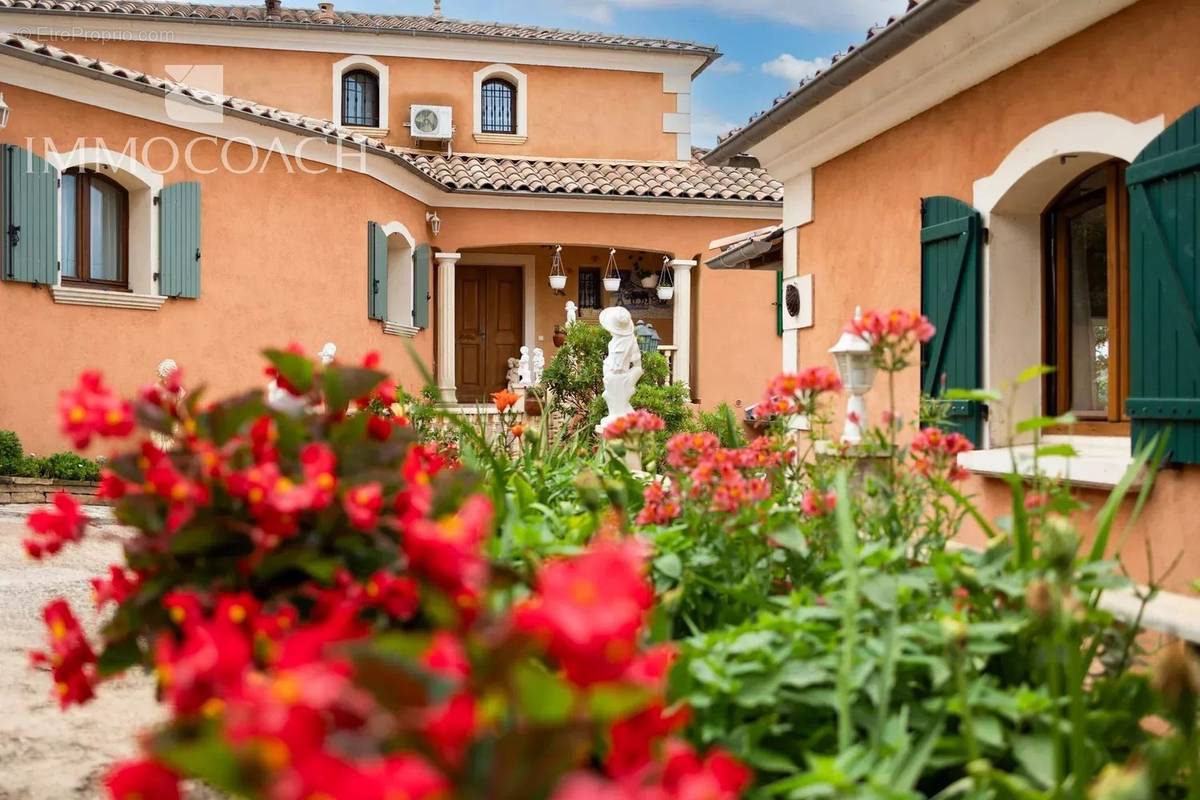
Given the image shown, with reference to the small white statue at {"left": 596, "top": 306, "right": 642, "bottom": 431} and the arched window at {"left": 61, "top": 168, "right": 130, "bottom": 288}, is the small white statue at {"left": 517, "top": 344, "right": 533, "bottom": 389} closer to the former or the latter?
the arched window at {"left": 61, "top": 168, "right": 130, "bottom": 288}

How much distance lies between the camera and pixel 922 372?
598 cm

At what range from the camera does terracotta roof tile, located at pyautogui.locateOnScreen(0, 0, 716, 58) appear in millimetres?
15688

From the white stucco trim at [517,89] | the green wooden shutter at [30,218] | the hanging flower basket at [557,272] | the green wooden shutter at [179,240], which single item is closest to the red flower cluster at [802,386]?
the green wooden shutter at [30,218]

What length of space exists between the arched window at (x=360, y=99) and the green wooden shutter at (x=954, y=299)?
12.5 m

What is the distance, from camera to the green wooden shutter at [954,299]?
5418 mm

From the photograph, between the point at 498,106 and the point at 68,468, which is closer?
the point at 68,468

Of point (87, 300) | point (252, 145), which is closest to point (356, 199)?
point (252, 145)

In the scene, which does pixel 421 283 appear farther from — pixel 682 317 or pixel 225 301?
pixel 682 317

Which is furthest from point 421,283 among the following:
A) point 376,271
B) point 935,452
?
point 935,452

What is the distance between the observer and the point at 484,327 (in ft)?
56.0

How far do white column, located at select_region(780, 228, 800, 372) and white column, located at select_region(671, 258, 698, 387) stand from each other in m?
7.38

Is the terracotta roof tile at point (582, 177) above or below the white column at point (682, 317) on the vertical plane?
above

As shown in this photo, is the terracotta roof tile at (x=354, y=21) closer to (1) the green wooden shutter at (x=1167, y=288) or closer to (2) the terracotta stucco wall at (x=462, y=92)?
(2) the terracotta stucco wall at (x=462, y=92)

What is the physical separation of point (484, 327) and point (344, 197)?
4815 millimetres
